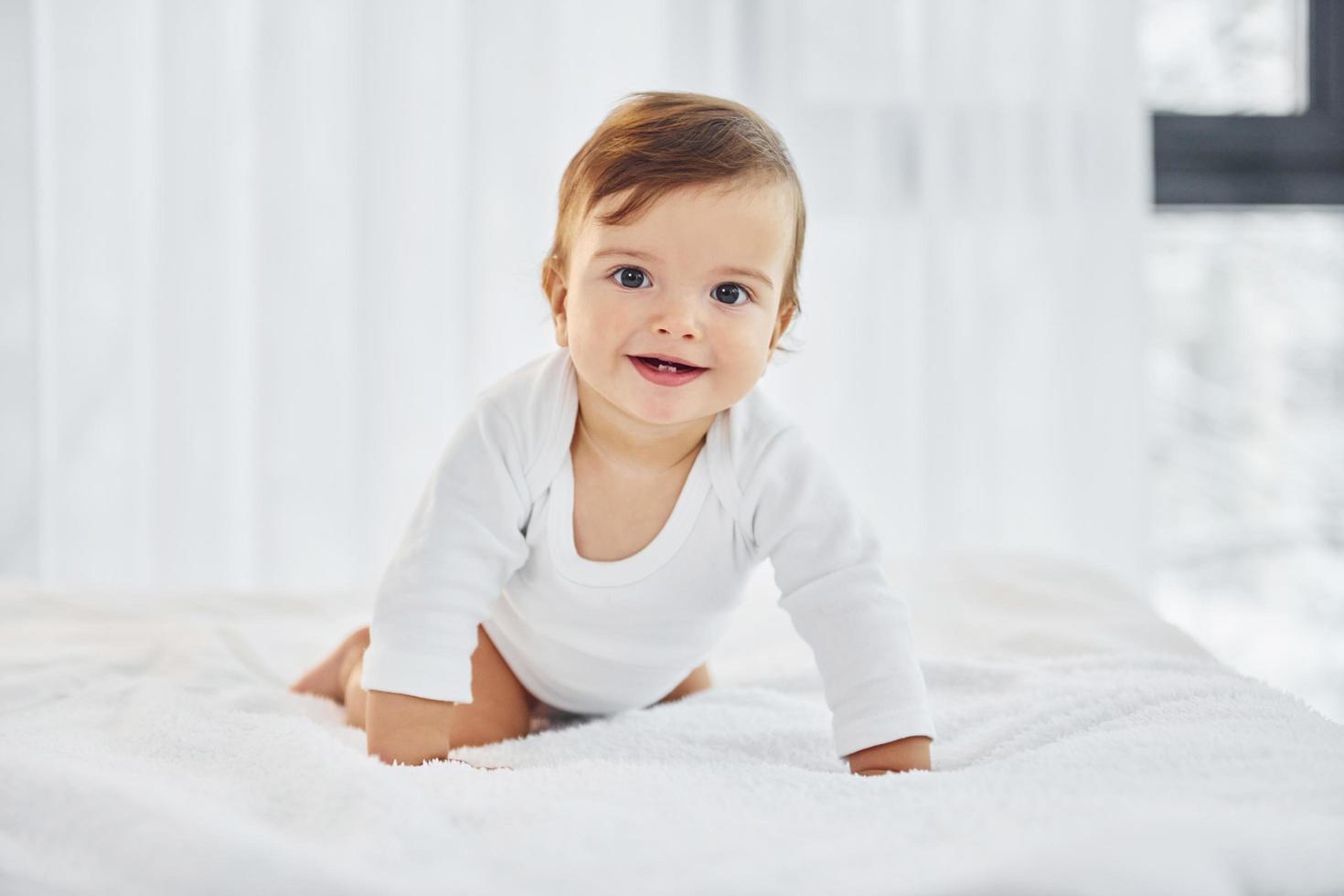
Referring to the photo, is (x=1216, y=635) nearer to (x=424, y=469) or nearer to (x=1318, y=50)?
(x=1318, y=50)

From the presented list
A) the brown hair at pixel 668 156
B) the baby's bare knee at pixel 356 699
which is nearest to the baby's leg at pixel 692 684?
the baby's bare knee at pixel 356 699

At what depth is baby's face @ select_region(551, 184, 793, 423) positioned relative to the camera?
2.99 ft

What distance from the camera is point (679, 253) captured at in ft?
2.99

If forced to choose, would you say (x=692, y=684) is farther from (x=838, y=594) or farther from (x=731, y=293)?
(x=731, y=293)

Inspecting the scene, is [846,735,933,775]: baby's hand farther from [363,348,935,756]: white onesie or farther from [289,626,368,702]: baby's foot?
[289,626,368,702]: baby's foot

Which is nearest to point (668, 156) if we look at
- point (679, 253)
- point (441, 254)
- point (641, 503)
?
point (679, 253)

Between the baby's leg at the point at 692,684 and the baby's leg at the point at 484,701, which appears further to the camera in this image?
the baby's leg at the point at 692,684

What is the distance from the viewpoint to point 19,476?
6.48 ft

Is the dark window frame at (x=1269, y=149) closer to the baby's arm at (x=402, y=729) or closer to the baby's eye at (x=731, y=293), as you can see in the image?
the baby's eye at (x=731, y=293)

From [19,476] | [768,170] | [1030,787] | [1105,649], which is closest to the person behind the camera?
[1030,787]

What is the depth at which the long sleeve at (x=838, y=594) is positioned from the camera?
910 mm

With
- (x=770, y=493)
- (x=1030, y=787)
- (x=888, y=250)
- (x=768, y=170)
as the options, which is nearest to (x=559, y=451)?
(x=770, y=493)

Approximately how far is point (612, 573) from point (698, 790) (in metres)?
0.30

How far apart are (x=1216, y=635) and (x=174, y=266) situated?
1989 mm
